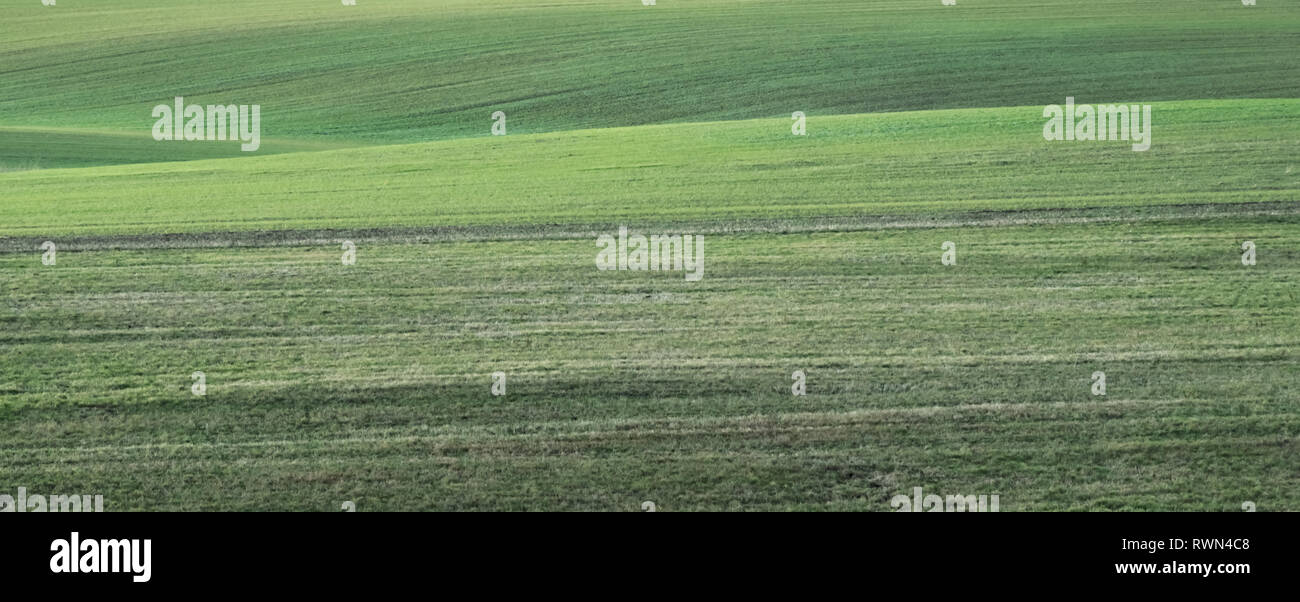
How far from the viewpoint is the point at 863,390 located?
42.6 ft

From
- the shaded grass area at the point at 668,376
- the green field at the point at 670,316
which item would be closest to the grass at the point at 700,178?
the green field at the point at 670,316

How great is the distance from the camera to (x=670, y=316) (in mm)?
15766

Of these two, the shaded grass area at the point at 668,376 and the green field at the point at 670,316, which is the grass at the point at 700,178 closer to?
the green field at the point at 670,316

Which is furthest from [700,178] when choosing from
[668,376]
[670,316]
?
[668,376]

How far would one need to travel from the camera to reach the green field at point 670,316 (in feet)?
36.5

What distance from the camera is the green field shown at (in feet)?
36.5

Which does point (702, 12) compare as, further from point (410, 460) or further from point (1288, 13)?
point (410, 460)

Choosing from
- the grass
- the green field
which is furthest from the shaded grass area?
the grass

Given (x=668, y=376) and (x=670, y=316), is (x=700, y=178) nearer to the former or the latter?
(x=670, y=316)

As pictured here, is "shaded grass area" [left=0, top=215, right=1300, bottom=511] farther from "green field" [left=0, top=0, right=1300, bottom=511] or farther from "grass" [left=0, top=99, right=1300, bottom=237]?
"grass" [left=0, top=99, right=1300, bottom=237]

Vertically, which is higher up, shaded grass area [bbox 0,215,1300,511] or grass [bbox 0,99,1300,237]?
grass [bbox 0,99,1300,237]

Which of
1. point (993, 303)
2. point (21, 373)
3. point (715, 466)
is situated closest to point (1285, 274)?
point (993, 303)

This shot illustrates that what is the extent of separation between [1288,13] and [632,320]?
137 ft

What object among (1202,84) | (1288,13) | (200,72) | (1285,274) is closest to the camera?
(1285,274)
